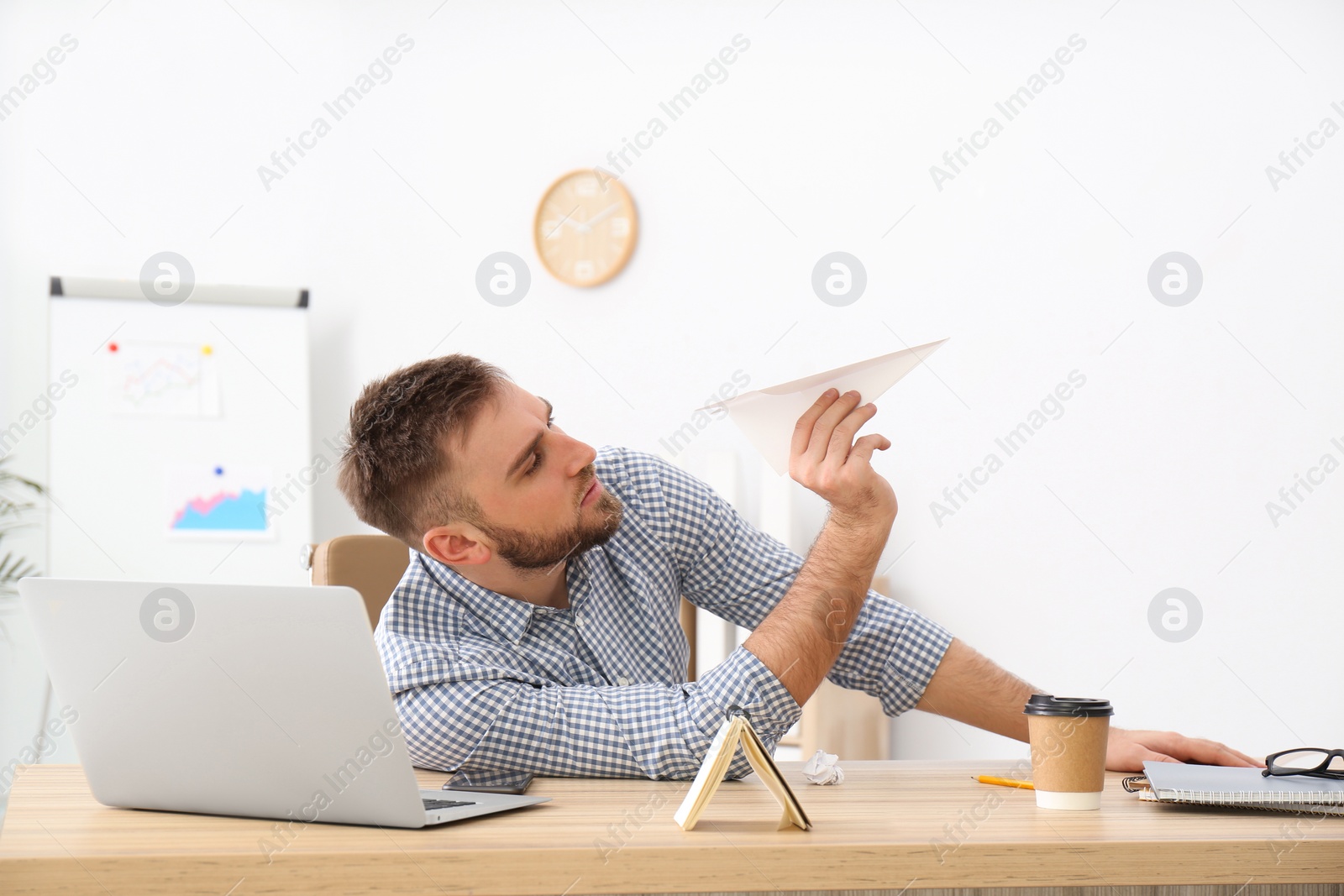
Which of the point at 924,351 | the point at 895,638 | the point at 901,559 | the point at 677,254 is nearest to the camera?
the point at 924,351

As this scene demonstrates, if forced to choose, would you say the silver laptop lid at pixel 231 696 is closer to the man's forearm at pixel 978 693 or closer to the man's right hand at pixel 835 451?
the man's right hand at pixel 835 451

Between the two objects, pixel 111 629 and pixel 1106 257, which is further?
pixel 1106 257

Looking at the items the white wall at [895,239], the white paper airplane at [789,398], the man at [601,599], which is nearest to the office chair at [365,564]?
the man at [601,599]

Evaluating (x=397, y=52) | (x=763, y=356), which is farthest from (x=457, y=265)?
(x=763, y=356)

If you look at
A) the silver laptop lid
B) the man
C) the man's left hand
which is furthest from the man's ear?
the man's left hand

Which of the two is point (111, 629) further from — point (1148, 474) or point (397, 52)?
point (397, 52)

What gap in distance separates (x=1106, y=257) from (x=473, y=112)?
71.8 inches

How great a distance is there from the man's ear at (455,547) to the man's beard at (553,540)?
0.01m

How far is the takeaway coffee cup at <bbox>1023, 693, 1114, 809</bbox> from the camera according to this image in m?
0.86

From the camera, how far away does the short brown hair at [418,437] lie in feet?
4.01

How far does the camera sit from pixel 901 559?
306cm

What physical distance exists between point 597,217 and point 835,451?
2.38 m

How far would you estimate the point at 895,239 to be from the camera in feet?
10.3

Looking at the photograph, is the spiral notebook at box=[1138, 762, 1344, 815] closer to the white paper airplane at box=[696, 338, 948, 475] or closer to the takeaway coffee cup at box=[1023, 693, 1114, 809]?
the takeaway coffee cup at box=[1023, 693, 1114, 809]
